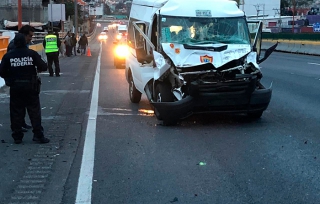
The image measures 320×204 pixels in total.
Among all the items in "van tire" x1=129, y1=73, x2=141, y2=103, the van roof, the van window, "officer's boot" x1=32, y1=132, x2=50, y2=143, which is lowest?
"officer's boot" x1=32, y1=132, x2=50, y2=143

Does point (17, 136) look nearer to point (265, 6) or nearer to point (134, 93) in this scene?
point (134, 93)

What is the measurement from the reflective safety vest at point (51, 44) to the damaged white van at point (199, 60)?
10.0 m

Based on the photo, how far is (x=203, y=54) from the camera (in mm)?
9547

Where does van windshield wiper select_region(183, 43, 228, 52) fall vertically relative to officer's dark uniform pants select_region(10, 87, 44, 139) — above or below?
above

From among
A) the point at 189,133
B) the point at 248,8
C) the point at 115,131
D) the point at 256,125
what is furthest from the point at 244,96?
the point at 248,8

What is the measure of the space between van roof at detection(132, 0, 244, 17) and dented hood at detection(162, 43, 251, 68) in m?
0.85

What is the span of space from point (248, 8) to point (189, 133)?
9889cm

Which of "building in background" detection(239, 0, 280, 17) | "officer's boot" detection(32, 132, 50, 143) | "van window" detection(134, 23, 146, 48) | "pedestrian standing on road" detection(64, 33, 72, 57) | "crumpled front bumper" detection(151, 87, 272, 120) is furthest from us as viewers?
"building in background" detection(239, 0, 280, 17)

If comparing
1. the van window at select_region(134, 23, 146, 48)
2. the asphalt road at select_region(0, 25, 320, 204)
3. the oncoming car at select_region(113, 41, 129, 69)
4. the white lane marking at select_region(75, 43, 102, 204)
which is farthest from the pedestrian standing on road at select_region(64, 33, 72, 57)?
the white lane marking at select_region(75, 43, 102, 204)

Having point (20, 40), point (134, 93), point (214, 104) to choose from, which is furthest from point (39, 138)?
point (134, 93)

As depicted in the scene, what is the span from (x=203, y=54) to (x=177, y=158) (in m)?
2.87

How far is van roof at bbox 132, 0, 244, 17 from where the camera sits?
10.4m

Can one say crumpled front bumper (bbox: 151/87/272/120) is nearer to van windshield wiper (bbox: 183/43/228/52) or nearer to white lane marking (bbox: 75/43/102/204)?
van windshield wiper (bbox: 183/43/228/52)

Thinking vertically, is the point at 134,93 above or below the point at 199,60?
below
